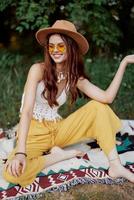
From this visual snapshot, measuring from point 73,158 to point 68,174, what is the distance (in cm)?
20

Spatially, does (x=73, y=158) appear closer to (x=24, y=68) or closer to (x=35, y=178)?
(x=35, y=178)

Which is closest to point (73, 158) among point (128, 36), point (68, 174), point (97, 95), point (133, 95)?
point (68, 174)

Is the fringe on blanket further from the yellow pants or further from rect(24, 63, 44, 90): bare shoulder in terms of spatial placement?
rect(24, 63, 44, 90): bare shoulder

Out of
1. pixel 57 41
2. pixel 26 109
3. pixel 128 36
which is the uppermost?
pixel 57 41

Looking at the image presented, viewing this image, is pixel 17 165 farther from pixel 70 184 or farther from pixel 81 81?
pixel 81 81

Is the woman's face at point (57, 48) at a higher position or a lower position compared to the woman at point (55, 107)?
higher

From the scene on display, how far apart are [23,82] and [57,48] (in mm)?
2680

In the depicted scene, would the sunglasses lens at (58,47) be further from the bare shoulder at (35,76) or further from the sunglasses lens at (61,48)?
the bare shoulder at (35,76)

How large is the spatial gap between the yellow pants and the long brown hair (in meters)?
0.18

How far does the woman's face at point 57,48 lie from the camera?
4.24 m

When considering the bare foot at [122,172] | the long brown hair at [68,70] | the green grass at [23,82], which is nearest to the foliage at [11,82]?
the green grass at [23,82]

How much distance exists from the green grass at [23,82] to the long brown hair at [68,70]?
4.64 ft

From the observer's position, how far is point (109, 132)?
4.22m

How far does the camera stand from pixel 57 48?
4238 millimetres
